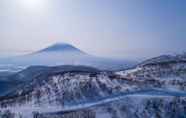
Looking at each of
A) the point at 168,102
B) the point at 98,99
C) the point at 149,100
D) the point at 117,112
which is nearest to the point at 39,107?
the point at 98,99

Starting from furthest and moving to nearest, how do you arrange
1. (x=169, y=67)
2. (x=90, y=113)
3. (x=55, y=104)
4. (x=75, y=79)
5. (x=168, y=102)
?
(x=169, y=67) < (x=75, y=79) < (x=55, y=104) < (x=168, y=102) < (x=90, y=113)

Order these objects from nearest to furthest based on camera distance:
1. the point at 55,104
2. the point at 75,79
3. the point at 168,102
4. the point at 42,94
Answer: the point at 168,102
the point at 55,104
the point at 42,94
the point at 75,79

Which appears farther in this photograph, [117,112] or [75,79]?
[75,79]

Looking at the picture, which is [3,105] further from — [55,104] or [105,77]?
[105,77]

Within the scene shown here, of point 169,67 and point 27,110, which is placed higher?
point 169,67

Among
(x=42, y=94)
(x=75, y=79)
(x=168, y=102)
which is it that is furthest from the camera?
(x=75, y=79)

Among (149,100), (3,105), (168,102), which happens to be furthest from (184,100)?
(3,105)

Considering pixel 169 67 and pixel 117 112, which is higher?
pixel 169 67

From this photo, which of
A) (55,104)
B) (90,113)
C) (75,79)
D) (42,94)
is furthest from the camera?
(75,79)

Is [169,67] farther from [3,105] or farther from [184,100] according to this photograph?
[3,105]
